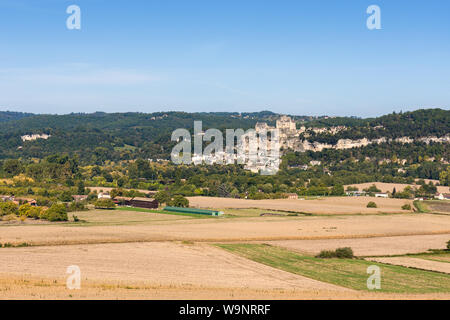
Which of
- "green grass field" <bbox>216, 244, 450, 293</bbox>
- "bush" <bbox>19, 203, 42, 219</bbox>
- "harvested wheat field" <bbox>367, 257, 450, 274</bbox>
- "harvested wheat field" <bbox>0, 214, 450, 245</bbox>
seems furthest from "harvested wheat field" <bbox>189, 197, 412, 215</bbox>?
"green grass field" <bbox>216, 244, 450, 293</bbox>

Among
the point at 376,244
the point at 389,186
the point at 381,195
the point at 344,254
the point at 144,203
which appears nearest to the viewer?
the point at 344,254

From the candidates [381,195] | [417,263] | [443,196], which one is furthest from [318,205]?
[417,263]

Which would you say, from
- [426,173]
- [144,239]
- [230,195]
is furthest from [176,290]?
[426,173]

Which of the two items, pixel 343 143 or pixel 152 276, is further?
pixel 343 143

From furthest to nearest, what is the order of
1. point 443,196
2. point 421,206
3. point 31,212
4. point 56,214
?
point 443,196 < point 421,206 < point 31,212 < point 56,214

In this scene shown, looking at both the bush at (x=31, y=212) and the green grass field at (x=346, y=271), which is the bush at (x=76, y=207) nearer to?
the bush at (x=31, y=212)

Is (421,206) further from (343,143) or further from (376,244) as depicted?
(343,143)
